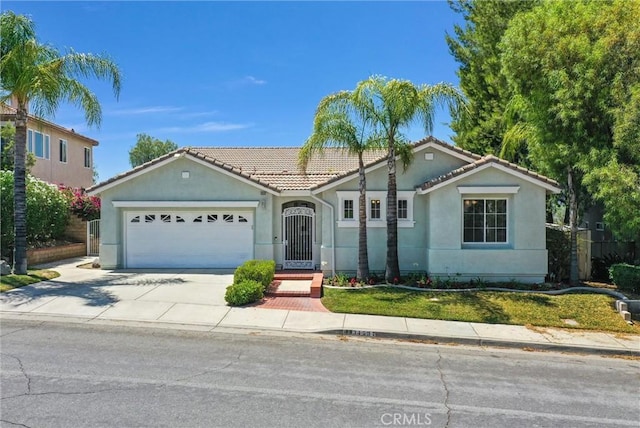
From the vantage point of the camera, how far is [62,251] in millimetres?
18734

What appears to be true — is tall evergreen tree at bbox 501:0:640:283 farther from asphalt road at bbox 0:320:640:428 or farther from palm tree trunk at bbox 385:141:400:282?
asphalt road at bbox 0:320:640:428

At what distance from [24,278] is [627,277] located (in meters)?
18.5

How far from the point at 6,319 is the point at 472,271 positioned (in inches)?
498

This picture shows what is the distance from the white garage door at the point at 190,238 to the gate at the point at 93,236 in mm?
5028

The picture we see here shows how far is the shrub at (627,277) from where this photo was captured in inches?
503

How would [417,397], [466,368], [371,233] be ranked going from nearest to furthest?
[417,397] < [466,368] < [371,233]

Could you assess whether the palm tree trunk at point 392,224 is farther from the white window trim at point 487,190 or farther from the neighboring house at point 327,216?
the white window trim at point 487,190

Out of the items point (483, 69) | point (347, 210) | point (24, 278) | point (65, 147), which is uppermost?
point (483, 69)

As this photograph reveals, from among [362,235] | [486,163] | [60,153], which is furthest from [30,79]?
[60,153]

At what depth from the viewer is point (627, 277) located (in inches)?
512

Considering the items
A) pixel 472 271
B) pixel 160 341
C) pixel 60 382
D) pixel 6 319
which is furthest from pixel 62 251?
pixel 472 271

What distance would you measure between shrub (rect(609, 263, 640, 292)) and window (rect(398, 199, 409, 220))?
6.70 metres

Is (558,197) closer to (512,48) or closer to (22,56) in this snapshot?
(512,48)

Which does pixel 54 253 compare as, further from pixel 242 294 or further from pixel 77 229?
pixel 242 294
